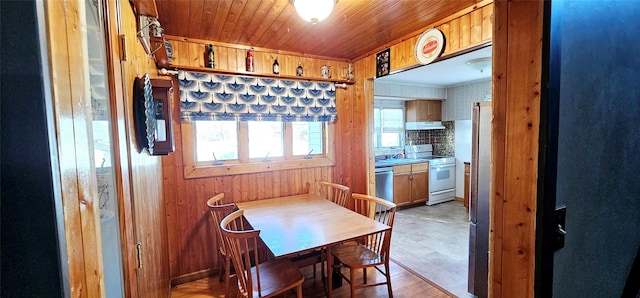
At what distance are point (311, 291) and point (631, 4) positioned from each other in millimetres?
2694

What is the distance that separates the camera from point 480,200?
220cm

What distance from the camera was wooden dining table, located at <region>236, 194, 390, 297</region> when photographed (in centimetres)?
178

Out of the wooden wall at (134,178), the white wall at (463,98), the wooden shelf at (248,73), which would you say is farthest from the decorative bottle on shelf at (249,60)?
the white wall at (463,98)

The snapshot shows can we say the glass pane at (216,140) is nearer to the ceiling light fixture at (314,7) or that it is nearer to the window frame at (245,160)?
the window frame at (245,160)

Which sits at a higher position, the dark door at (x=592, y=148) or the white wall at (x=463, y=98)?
the white wall at (x=463, y=98)

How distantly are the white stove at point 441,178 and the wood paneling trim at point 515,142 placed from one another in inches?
169

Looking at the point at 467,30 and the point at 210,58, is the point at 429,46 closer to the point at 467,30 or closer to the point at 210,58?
the point at 467,30

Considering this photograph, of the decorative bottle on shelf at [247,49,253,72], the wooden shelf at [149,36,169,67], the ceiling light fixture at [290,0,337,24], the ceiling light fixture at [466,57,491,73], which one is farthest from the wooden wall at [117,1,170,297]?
the ceiling light fixture at [466,57,491,73]

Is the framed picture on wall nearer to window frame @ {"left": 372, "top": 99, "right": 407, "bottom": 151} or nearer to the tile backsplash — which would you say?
window frame @ {"left": 372, "top": 99, "right": 407, "bottom": 151}

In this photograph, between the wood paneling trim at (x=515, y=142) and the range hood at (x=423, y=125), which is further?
the range hood at (x=423, y=125)

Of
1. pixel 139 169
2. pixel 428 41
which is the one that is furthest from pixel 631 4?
pixel 139 169

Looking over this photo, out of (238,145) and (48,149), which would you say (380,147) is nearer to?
(238,145)

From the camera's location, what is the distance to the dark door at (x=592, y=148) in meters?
0.88

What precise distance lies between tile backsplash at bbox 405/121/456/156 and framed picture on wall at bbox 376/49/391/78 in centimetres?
299
